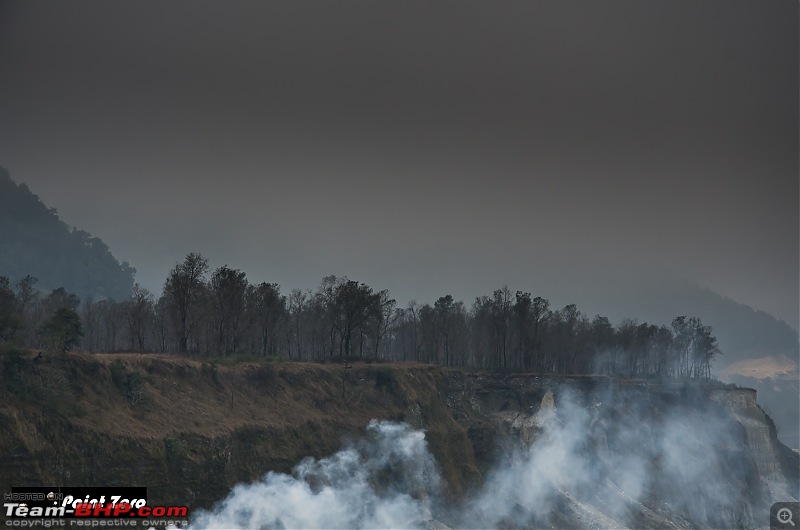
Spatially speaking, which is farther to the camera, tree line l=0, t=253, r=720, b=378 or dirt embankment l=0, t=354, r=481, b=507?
tree line l=0, t=253, r=720, b=378

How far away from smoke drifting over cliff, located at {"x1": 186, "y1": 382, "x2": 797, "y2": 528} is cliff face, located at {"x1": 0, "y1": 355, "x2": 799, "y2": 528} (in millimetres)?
285

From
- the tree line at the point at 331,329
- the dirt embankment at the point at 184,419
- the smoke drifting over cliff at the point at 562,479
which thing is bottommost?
the smoke drifting over cliff at the point at 562,479

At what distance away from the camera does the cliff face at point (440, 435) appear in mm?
Answer: 58031

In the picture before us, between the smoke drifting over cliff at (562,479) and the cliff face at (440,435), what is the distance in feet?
0.93

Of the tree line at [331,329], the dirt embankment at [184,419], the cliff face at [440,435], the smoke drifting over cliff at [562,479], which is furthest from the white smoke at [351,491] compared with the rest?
the tree line at [331,329]

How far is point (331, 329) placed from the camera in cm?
12525

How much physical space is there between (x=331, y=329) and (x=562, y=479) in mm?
42558

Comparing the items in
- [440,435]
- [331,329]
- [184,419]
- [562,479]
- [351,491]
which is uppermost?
[331,329]

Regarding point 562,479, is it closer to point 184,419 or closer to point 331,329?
point 331,329

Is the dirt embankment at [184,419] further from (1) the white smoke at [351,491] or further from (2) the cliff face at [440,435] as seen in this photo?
(1) the white smoke at [351,491]

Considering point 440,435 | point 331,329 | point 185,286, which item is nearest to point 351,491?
point 440,435

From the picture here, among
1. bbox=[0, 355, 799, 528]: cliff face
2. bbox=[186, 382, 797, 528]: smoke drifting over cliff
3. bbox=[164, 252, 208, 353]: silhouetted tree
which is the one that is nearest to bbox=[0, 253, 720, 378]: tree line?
bbox=[164, 252, 208, 353]: silhouetted tree

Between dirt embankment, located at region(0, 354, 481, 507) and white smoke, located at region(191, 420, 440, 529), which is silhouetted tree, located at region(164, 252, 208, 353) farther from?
white smoke, located at region(191, 420, 440, 529)

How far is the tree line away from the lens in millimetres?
98688
